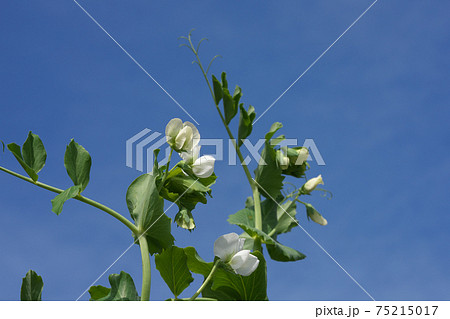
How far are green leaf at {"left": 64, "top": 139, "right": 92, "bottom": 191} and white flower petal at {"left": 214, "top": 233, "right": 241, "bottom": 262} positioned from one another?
0.30 meters

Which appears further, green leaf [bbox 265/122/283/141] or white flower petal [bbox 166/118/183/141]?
green leaf [bbox 265/122/283/141]

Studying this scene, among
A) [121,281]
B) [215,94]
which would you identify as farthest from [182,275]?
[215,94]

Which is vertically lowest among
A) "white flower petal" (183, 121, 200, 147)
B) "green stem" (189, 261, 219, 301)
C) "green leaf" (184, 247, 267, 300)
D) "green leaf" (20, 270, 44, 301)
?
"green leaf" (20, 270, 44, 301)

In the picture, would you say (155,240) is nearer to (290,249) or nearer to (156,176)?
(156,176)

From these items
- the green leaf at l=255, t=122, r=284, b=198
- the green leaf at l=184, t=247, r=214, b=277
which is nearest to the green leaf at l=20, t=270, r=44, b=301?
the green leaf at l=184, t=247, r=214, b=277

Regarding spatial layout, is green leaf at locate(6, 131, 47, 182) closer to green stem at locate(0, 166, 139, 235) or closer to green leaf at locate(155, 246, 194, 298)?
green stem at locate(0, 166, 139, 235)

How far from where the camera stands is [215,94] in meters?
1.23

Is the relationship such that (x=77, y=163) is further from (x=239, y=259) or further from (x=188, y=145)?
(x=239, y=259)

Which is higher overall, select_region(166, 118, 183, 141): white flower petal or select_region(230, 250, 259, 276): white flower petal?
select_region(166, 118, 183, 141): white flower petal

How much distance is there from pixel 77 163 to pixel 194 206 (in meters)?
0.27

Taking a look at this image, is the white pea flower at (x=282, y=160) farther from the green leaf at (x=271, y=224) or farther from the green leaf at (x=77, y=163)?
the green leaf at (x=77, y=163)

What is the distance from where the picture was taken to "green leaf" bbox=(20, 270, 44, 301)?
2.90 ft

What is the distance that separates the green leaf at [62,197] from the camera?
2.99ft
